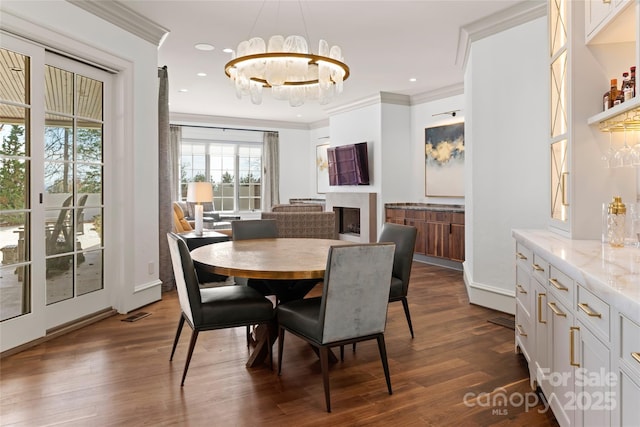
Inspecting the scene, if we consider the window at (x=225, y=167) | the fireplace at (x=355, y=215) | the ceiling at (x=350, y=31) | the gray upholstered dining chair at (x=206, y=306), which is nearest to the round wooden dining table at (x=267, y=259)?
the gray upholstered dining chair at (x=206, y=306)

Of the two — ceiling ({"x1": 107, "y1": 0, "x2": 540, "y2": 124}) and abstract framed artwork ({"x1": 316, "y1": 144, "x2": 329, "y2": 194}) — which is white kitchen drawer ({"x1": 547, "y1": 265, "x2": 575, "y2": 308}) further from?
abstract framed artwork ({"x1": 316, "y1": 144, "x2": 329, "y2": 194})

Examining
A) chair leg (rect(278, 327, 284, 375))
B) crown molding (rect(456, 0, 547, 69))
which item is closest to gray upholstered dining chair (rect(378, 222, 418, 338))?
chair leg (rect(278, 327, 284, 375))

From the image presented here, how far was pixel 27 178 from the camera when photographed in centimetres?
313

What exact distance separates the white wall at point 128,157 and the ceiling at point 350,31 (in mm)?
407

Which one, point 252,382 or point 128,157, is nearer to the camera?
point 252,382

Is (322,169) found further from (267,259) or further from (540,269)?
(540,269)

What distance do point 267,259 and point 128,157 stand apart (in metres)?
2.08

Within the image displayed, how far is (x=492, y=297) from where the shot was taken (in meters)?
4.13

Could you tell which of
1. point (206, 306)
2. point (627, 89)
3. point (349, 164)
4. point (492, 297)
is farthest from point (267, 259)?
point (349, 164)

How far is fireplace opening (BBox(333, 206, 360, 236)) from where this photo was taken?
8570 mm

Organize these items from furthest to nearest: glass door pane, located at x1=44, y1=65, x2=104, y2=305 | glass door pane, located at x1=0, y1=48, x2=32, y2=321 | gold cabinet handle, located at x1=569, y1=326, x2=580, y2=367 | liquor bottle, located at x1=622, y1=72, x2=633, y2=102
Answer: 1. glass door pane, located at x1=44, y1=65, x2=104, y2=305
2. glass door pane, located at x1=0, y1=48, x2=32, y2=321
3. liquor bottle, located at x1=622, y1=72, x2=633, y2=102
4. gold cabinet handle, located at x1=569, y1=326, x2=580, y2=367

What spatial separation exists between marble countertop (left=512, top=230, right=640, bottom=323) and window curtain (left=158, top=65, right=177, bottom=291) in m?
3.71

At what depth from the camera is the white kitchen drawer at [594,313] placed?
137 centimetres

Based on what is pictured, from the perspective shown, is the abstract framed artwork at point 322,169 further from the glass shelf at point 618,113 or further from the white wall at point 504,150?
the glass shelf at point 618,113
